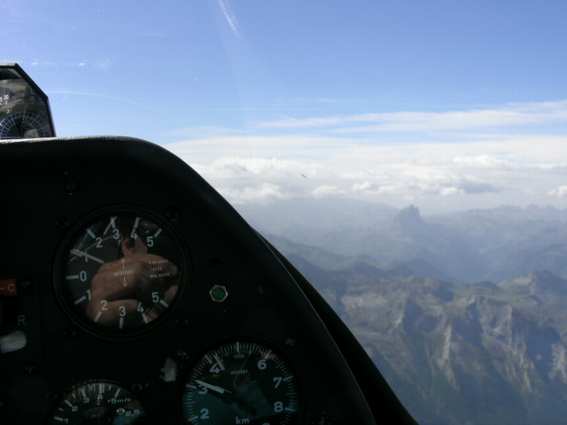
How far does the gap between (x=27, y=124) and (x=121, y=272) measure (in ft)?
10.7

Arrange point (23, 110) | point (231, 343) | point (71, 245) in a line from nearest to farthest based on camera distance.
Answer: point (71, 245)
point (231, 343)
point (23, 110)

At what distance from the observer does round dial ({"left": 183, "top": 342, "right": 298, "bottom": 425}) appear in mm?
3340

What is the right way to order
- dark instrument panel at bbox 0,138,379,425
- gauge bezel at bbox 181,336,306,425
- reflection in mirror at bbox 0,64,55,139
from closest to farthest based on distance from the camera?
1. dark instrument panel at bbox 0,138,379,425
2. gauge bezel at bbox 181,336,306,425
3. reflection in mirror at bbox 0,64,55,139

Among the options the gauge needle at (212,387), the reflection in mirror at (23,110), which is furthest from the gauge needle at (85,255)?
the reflection in mirror at (23,110)

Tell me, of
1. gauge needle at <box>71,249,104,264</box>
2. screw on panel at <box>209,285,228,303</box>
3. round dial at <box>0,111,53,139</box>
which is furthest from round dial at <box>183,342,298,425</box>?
round dial at <box>0,111,53,139</box>

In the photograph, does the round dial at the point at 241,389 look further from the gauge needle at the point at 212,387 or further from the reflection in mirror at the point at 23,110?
the reflection in mirror at the point at 23,110

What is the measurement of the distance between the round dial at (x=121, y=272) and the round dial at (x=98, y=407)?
0.40 meters

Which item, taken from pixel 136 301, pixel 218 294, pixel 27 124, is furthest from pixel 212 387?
pixel 27 124

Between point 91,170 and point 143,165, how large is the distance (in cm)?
35

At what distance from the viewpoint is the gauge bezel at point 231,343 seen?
3287 mm

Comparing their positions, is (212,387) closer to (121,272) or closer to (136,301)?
(136,301)

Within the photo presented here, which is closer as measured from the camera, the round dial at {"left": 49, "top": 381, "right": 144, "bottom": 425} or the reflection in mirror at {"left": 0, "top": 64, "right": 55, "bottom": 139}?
the round dial at {"left": 49, "top": 381, "right": 144, "bottom": 425}

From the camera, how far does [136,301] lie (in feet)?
10.7

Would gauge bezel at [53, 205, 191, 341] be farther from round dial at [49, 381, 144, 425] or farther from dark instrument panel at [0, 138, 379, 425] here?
round dial at [49, 381, 144, 425]
